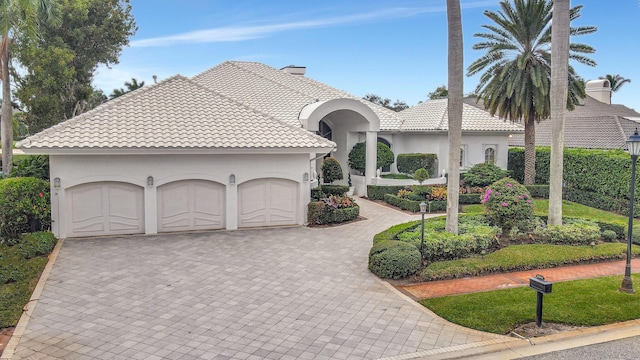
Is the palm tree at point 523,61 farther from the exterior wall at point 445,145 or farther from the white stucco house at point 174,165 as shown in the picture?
the white stucco house at point 174,165

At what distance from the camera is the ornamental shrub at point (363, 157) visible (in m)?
26.0

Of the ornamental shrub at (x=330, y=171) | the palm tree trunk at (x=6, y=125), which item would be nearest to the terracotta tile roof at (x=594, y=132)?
the ornamental shrub at (x=330, y=171)

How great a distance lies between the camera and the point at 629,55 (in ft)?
92.3

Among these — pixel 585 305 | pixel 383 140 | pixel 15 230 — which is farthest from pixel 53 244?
pixel 383 140

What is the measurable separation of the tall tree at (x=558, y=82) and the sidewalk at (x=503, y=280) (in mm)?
2610

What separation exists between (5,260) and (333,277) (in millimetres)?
8988

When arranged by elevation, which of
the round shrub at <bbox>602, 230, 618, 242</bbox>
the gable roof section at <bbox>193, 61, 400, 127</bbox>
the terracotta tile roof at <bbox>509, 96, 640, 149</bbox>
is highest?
the gable roof section at <bbox>193, 61, 400, 127</bbox>

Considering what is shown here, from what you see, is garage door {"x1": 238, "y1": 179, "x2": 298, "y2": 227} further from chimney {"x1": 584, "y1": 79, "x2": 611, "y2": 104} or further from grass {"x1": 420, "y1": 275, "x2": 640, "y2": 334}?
chimney {"x1": 584, "y1": 79, "x2": 611, "y2": 104}

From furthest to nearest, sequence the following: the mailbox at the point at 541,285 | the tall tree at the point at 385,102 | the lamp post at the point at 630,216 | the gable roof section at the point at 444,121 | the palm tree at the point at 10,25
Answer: the tall tree at the point at 385,102, the gable roof section at the point at 444,121, the palm tree at the point at 10,25, the lamp post at the point at 630,216, the mailbox at the point at 541,285

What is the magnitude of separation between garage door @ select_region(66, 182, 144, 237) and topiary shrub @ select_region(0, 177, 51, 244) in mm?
908

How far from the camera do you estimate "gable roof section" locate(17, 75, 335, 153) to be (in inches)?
614

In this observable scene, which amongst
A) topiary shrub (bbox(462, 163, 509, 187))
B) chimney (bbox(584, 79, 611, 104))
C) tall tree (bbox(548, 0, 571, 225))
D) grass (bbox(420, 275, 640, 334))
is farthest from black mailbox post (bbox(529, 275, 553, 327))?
chimney (bbox(584, 79, 611, 104))

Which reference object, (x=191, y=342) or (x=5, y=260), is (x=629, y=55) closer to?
(x=191, y=342)

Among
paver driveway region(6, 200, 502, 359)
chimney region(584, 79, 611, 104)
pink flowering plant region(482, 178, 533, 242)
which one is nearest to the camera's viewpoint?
paver driveway region(6, 200, 502, 359)
